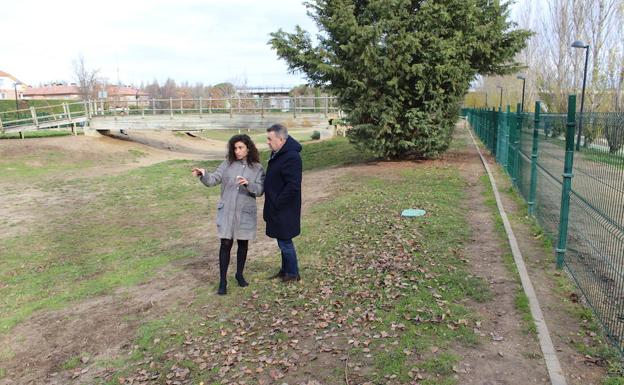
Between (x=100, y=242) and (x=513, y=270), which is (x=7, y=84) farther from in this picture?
(x=513, y=270)

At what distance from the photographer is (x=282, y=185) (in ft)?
17.2

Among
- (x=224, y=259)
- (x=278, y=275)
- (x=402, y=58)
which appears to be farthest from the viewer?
(x=402, y=58)

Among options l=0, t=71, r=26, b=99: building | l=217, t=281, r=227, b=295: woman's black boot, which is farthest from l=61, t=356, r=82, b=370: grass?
l=0, t=71, r=26, b=99: building

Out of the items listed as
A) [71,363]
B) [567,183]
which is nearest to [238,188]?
[71,363]

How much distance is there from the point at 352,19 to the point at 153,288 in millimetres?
8816

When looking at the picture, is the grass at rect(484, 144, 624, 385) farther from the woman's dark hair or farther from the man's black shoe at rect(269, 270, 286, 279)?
the woman's dark hair

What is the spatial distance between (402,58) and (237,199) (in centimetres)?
893

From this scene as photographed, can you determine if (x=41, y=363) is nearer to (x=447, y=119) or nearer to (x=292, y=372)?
(x=292, y=372)

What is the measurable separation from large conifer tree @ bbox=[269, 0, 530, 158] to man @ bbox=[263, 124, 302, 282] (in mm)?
8231

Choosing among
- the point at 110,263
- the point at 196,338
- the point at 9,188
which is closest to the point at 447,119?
the point at 110,263

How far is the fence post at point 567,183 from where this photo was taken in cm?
543

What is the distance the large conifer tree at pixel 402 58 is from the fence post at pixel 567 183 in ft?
25.7

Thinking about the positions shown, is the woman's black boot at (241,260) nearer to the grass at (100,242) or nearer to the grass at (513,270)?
the grass at (100,242)

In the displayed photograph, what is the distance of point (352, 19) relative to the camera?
1261 cm
